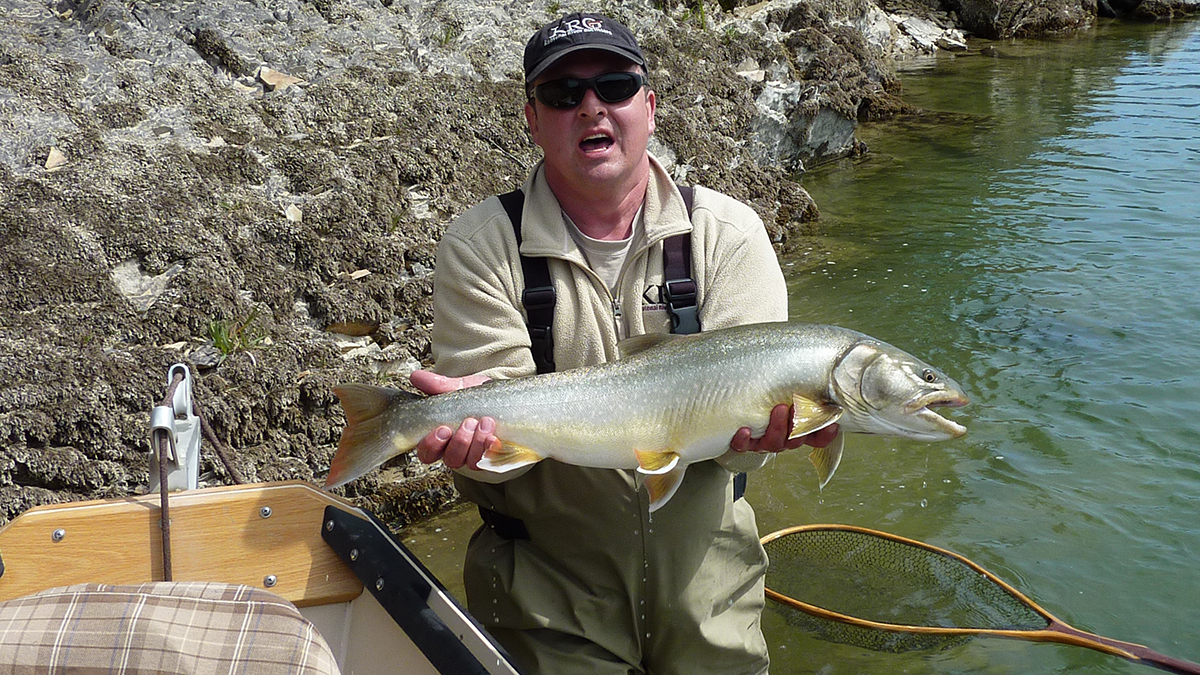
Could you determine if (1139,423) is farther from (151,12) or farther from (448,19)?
(151,12)

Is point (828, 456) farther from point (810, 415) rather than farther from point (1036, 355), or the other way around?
point (1036, 355)

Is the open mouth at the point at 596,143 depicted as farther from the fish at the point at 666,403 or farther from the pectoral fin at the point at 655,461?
the pectoral fin at the point at 655,461

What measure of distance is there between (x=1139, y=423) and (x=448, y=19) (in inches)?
333

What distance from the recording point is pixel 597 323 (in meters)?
3.58

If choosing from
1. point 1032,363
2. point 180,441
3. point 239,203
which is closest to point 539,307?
point 180,441

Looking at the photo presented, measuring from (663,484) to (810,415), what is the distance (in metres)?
0.58

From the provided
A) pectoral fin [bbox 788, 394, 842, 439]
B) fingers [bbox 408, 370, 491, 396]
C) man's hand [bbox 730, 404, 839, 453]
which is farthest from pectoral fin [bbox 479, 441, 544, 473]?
pectoral fin [bbox 788, 394, 842, 439]

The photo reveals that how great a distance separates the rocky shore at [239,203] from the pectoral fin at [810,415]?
4124 mm

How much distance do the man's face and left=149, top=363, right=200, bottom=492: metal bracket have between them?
1.69 meters

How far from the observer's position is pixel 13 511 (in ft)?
17.5

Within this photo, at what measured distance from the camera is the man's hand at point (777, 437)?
10.5 feet

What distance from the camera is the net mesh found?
5.32m

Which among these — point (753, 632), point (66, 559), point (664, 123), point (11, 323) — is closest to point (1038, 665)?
point (753, 632)

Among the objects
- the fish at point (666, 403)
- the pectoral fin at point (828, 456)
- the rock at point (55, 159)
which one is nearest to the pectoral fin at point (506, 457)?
the fish at point (666, 403)
